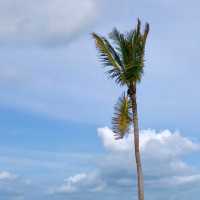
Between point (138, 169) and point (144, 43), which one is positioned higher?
point (144, 43)

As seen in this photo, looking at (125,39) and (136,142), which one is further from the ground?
(125,39)

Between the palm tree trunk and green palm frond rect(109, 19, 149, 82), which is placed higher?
green palm frond rect(109, 19, 149, 82)

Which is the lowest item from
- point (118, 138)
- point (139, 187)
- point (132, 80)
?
point (139, 187)

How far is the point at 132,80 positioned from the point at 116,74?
77cm

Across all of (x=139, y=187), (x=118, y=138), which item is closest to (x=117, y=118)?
(x=118, y=138)

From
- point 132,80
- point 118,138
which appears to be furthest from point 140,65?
point 118,138

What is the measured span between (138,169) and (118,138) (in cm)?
193

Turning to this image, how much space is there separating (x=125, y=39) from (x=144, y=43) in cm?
90

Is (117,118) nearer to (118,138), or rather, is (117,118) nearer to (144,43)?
(118,138)

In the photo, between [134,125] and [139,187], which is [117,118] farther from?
[139,187]

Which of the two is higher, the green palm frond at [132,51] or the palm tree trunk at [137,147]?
the green palm frond at [132,51]

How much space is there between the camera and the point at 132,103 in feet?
128

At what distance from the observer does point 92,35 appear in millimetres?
39625

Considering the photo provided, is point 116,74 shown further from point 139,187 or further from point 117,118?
point 139,187
